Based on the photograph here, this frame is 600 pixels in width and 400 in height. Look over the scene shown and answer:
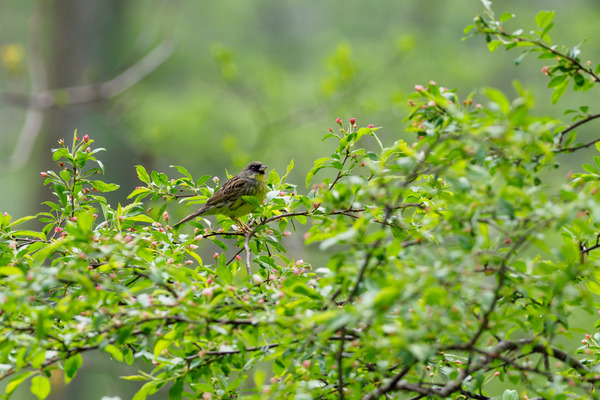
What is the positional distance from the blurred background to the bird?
6.58 feet

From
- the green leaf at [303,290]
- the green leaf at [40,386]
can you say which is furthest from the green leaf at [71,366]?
the green leaf at [303,290]

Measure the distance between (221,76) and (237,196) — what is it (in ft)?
27.0

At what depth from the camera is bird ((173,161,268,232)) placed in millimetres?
4926

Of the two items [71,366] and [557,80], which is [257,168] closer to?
[557,80]

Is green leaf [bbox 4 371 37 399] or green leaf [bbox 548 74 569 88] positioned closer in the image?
green leaf [bbox 4 371 37 399]

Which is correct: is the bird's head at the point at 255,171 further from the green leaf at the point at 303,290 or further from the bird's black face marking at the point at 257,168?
the green leaf at the point at 303,290

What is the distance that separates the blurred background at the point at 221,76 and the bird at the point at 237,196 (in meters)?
2.01

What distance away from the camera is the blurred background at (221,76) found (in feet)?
36.2

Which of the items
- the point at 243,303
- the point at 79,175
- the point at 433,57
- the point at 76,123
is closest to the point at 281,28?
the point at 433,57

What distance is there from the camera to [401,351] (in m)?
1.98

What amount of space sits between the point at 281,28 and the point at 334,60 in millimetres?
11767

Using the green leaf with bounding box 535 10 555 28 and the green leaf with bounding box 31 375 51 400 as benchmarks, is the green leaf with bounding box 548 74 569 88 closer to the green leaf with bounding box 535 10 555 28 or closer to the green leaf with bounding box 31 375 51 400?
the green leaf with bounding box 535 10 555 28

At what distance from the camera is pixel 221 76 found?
1294 cm

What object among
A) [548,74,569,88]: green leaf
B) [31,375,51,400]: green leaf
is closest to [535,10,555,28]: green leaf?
[548,74,569,88]: green leaf
